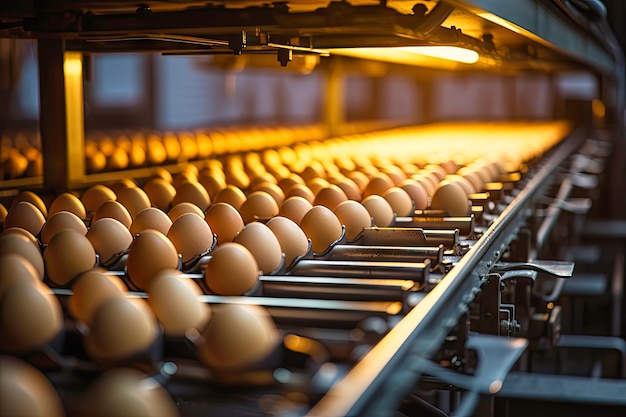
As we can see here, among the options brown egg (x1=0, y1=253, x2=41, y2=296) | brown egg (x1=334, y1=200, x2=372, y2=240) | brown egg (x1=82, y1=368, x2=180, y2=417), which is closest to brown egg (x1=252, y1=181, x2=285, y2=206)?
brown egg (x1=334, y1=200, x2=372, y2=240)

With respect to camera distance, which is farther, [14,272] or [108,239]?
[108,239]

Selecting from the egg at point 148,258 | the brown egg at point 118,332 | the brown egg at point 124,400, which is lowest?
the brown egg at point 124,400

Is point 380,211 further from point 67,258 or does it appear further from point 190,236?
point 67,258

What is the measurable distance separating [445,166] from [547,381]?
69 centimetres

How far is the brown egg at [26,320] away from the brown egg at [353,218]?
0.74 metres

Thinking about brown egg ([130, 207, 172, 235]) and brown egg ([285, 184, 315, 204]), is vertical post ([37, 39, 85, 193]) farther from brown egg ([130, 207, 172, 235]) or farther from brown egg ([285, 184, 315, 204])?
brown egg ([130, 207, 172, 235])

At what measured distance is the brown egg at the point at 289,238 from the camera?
4.53 ft

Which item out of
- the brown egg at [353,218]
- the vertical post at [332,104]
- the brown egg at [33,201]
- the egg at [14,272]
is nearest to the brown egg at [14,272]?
the egg at [14,272]

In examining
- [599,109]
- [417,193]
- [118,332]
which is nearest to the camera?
[118,332]

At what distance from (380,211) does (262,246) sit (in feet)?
1.57

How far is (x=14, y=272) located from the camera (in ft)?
3.43

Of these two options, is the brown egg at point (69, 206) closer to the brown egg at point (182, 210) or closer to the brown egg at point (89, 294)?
the brown egg at point (182, 210)

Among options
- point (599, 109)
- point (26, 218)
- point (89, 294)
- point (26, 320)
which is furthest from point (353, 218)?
point (599, 109)

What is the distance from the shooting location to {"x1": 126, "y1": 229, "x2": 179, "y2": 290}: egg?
1201mm
